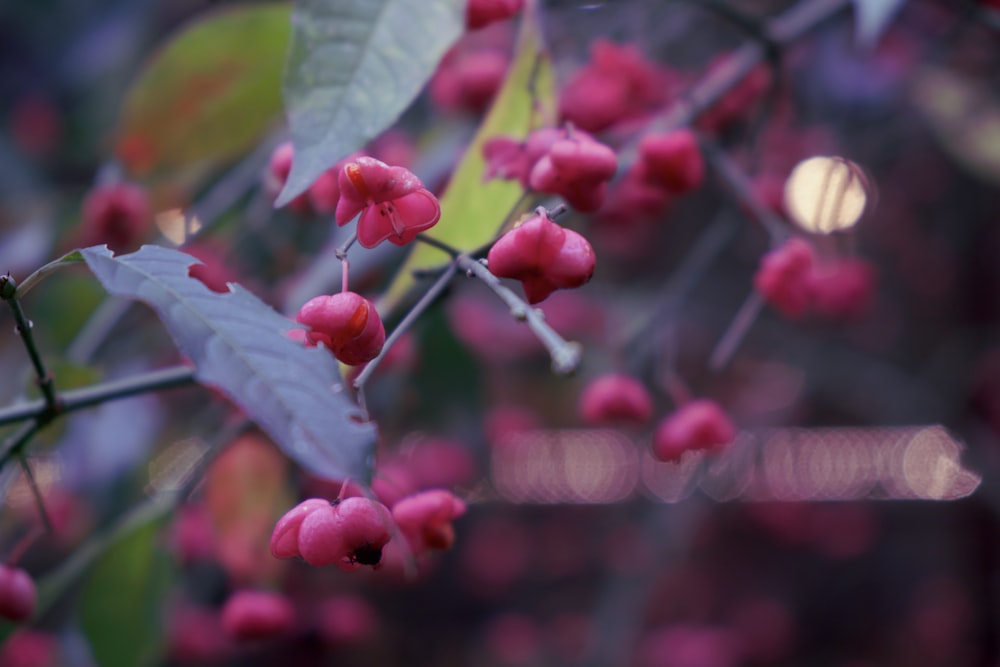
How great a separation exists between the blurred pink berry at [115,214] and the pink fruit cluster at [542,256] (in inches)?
24.2

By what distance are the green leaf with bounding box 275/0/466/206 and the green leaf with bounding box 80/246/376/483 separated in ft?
0.35

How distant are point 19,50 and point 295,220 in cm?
132

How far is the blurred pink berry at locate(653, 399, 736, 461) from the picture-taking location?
84 centimetres

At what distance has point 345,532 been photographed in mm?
487

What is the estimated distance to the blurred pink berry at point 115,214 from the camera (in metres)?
0.96

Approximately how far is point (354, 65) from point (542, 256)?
0.72 feet

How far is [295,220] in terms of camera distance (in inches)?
46.5

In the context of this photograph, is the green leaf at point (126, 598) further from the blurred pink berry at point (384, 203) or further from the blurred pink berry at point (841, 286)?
the blurred pink berry at point (841, 286)

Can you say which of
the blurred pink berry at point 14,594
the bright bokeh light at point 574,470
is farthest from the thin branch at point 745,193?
the bright bokeh light at point 574,470

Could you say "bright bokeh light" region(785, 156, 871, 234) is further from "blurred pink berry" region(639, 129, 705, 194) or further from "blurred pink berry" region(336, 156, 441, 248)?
"blurred pink berry" region(336, 156, 441, 248)

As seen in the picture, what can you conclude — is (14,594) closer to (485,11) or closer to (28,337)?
(28,337)

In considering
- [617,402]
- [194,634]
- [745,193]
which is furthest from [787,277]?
[194,634]

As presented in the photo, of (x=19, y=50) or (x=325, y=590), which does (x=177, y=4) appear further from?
(x=325, y=590)

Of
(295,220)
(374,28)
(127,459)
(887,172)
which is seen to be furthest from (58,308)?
(887,172)
